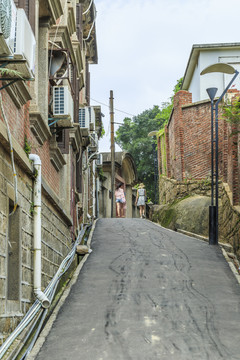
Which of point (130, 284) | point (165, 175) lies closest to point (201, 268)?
point (130, 284)

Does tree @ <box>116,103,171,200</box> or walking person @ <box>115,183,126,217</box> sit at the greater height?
tree @ <box>116,103,171,200</box>

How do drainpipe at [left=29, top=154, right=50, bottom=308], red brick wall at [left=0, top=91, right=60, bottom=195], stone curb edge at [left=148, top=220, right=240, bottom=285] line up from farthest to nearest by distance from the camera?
stone curb edge at [left=148, top=220, right=240, bottom=285] → drainpipe at [left=29, top=154, right=50, bottom=308] → red brick wall at [left=0, top=91, right=60, bottom=195]

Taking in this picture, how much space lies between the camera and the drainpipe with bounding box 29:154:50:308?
9.38m

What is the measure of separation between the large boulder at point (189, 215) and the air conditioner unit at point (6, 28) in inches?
523

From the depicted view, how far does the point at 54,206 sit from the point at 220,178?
10.9 meters

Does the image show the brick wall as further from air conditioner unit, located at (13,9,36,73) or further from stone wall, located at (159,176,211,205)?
air conditioner unit, located at (13,9,36,73)

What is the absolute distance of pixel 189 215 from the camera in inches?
802

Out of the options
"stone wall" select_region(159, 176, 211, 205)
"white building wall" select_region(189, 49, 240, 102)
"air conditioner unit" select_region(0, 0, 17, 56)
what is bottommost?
"stone wall" select_region(159, 176, 211, 205)

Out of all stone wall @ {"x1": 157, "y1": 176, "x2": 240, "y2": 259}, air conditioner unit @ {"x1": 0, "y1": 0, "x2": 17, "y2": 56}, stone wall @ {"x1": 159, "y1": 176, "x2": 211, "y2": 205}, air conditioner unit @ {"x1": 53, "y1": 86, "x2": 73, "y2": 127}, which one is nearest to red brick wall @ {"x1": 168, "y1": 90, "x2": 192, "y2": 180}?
stone wall @ {"x1": 159, "y1": 176, "x2": 211, "y2": 205}

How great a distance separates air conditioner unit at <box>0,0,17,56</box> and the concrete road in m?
3.85

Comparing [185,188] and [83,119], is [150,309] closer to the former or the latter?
[83,119]

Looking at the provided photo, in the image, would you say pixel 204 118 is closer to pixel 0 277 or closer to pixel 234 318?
pixel 234 318

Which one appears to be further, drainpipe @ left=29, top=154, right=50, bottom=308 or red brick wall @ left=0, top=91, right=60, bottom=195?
drainpipe @ left=29, top=154, right=50, bottom=308

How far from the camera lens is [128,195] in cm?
3925
